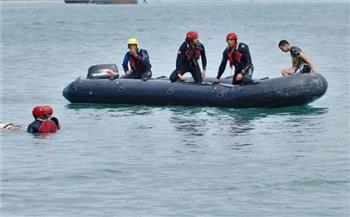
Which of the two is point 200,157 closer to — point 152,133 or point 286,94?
point 152,133

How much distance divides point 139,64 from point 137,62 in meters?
0.07

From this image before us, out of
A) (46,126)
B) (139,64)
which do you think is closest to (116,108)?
(139,64)

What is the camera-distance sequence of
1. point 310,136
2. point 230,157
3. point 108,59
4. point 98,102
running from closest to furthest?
point 230,157, point 310,136, point 98,102, point 108,59

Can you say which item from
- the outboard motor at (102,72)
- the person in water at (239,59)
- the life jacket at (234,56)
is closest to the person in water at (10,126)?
the outboard motor at (102,72)

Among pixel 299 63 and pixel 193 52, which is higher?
pixel 193 52

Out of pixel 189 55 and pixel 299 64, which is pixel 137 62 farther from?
pixel 299 64

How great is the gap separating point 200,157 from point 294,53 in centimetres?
686

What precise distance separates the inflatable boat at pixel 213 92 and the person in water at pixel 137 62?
0.32 m

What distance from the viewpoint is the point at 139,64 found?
29328 mm

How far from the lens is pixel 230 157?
71.3ft

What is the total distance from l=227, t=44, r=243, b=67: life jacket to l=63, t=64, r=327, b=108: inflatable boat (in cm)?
58

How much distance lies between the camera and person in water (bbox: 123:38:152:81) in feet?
95.5

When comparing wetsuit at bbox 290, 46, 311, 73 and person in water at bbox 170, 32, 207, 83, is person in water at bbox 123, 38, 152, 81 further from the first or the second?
wetsuit at bbox 290, 46, 311, 73

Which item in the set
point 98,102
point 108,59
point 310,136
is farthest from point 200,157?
point 108,59
